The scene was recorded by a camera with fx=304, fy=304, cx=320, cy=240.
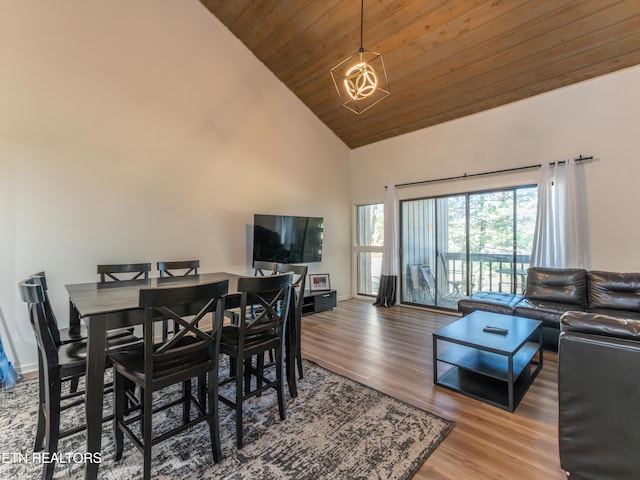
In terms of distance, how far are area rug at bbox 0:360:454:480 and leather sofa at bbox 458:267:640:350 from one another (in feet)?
6.77

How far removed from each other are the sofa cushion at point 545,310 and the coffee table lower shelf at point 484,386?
0.84m

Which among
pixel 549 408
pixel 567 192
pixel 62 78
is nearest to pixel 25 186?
pixel 62 78

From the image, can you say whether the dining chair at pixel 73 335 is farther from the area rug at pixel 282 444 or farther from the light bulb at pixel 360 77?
the light bulb at pixel 360 77

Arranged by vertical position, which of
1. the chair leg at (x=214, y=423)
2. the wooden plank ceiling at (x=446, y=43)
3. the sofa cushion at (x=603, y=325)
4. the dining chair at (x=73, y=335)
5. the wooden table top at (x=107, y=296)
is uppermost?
the wooden plank ceiling at (x=446, y=43)

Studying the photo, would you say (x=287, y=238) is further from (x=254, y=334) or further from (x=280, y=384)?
(x=280, y=384)

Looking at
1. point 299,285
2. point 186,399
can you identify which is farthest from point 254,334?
point 299,285

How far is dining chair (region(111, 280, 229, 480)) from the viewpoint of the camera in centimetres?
152

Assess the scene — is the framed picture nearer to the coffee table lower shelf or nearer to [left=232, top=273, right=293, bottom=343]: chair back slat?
the coffee table lower shelf

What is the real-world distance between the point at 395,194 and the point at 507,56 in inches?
101

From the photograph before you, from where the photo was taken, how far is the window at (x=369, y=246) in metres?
6.09

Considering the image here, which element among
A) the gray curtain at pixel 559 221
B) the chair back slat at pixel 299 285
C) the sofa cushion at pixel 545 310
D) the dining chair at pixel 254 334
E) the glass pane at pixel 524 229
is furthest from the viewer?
the glass pane at pixel 524 229

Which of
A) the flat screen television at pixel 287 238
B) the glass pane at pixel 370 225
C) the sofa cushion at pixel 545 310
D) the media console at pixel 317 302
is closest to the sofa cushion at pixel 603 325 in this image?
the sofa cushion at pixel 545 310

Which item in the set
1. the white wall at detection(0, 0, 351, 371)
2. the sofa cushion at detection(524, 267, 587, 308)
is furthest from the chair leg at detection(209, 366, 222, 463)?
the sofa cushion at detection(524, 267, 587, 308)

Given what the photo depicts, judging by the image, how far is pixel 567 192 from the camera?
3.90m
